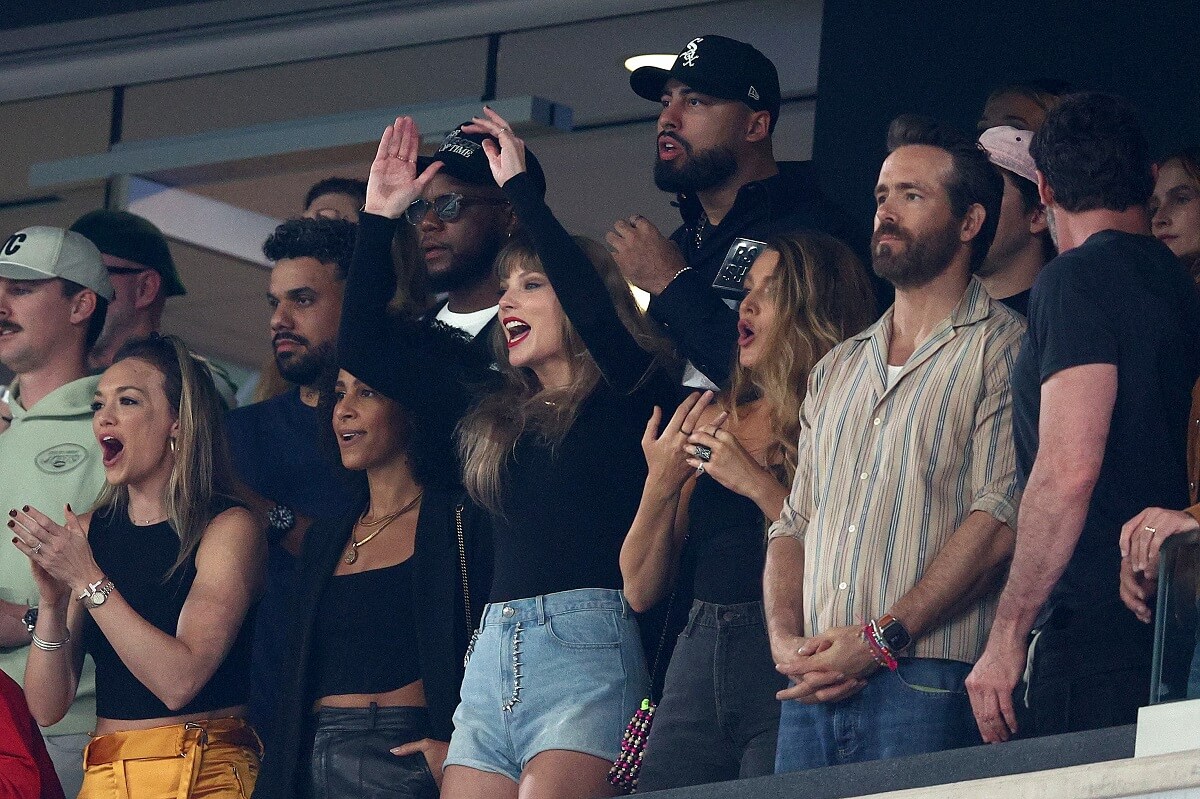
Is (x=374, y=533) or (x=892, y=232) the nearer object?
(x=892, y=232)

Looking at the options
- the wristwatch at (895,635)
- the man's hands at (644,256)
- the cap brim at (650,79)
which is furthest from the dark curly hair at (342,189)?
the wristwatch at (895,635)

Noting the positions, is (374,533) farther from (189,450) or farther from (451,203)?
(451,203)

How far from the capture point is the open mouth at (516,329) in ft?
16.3

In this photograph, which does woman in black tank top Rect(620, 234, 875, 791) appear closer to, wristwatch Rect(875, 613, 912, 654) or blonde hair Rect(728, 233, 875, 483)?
blonde hair Rect(728, 233, 875, 483)

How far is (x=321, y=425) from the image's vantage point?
5508 mm

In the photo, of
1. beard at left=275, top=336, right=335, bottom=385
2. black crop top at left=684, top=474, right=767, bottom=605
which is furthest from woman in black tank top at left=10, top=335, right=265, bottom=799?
black crop top at left=684, top=474, right=767, bottom=605

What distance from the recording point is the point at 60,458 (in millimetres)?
5875

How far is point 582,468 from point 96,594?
4.19 feet

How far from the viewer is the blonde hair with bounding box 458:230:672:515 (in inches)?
189

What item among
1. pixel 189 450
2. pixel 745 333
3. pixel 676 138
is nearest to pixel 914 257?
pixel 745 333

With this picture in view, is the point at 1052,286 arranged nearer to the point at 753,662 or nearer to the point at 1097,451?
the point at 1097,451

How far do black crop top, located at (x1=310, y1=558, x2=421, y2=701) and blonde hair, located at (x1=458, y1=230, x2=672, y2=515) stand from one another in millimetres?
346

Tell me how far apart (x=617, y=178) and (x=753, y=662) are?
4161mm

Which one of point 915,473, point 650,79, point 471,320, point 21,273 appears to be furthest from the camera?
point 21,273
